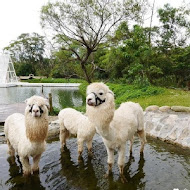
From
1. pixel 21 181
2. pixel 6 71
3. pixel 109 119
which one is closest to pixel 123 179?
pixel 109 119

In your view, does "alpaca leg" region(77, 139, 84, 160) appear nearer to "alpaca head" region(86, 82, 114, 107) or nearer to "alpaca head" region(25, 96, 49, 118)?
"alpaca head" region(25, 96, 49, 118)

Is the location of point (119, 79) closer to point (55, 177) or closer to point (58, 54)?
point (58, 54)

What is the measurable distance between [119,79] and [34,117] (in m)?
20.2

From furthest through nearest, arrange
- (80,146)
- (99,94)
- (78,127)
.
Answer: (78,127) → (80,146) → (99,94)

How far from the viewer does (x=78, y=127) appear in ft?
17.9

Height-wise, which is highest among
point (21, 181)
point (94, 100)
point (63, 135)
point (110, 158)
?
point (94, 100)

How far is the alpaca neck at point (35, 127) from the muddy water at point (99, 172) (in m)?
1.08

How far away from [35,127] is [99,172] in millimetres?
1858

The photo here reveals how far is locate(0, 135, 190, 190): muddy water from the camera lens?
4.14 metres

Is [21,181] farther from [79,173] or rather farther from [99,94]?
[99,94]

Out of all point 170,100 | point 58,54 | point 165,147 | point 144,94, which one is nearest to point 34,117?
point 165,147

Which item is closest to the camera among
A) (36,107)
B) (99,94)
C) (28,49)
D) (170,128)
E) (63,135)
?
(99,94)

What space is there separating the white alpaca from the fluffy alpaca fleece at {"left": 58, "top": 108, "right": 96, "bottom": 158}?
3.13 feet

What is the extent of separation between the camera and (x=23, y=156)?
4164mm
